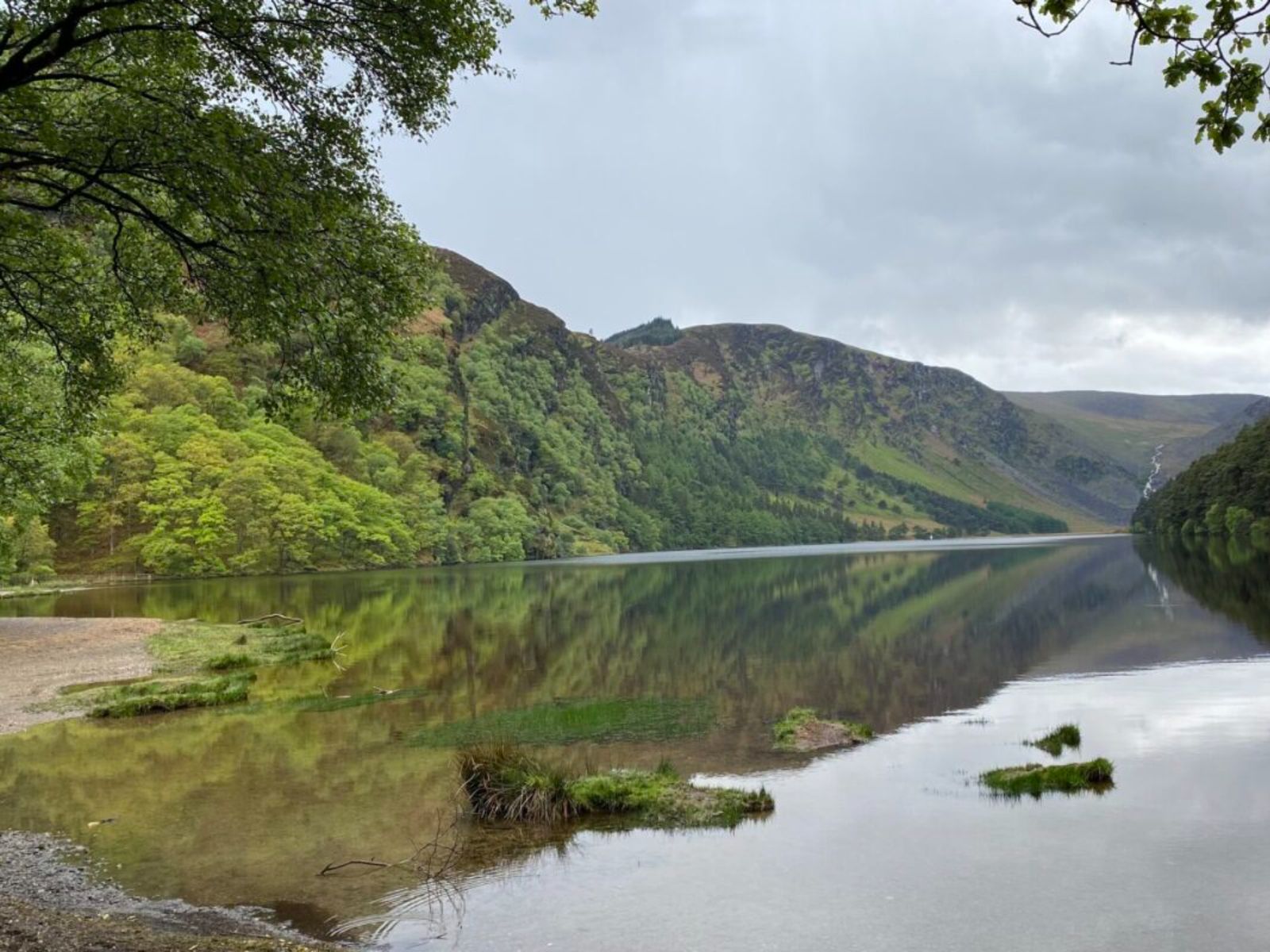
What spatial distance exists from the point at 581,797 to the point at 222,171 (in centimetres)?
1183

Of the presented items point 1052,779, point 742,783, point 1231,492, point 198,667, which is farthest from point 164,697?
point 1231,492

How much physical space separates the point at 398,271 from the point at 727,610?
157 ft

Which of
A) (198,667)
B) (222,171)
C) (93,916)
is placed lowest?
(198,667)

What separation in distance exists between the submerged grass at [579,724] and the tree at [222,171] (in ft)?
37.1

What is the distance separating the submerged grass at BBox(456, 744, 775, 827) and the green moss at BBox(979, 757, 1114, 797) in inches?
194

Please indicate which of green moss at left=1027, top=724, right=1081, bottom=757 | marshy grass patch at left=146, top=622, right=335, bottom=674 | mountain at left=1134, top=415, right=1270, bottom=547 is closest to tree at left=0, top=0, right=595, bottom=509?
green moss at left=1027, top=724, right=1081, bottom=757

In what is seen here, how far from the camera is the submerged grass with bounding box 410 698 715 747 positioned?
22312 millimetres

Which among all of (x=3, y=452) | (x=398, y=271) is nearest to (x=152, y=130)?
(x=398, y=271)

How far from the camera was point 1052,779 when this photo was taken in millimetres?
17156

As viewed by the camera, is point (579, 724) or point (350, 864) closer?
point (350, 864)

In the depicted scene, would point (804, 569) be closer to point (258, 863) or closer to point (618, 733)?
point (618, 733)

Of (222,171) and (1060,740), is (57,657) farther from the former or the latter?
(1060,740)

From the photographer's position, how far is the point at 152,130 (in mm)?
10539

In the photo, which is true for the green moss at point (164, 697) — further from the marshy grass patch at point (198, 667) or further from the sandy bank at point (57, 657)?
the sandy bank at point (57, 657)
